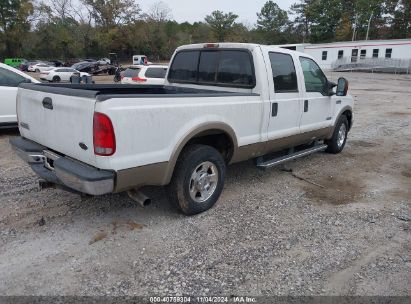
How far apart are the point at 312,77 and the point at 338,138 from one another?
1.83 m

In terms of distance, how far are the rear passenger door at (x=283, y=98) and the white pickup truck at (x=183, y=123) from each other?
0.01 meters

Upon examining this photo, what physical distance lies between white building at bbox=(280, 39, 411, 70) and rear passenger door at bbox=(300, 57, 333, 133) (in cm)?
3635

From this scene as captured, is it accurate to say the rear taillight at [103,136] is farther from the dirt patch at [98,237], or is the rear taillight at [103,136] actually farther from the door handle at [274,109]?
the door handle at [274,109]

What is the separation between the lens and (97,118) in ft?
10.1

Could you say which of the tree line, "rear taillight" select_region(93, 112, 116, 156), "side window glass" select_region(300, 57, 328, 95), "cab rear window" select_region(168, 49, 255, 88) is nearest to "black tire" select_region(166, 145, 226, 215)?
"rear taillight" select_region(93, 112, 116, 156)

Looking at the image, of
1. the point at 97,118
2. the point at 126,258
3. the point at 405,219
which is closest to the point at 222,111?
the point at 97,118

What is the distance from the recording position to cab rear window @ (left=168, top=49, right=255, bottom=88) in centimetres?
478

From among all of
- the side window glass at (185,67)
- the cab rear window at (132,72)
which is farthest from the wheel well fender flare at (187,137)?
the cab rear window at (132,72)

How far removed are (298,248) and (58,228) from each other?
2499 mm

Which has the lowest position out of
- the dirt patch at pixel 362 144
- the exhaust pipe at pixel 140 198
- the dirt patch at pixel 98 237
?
the dirt patch at pixel 98 237

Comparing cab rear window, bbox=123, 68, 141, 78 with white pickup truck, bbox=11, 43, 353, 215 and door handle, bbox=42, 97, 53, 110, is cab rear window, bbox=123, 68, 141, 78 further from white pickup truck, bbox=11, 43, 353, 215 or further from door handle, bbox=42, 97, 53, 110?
door handle, bbox=42, 97, 53, 110

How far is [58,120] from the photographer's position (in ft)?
11.7

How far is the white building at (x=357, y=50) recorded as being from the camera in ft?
139

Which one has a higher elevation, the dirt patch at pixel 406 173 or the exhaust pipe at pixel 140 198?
the exhaust pipe at pixel 140 198
